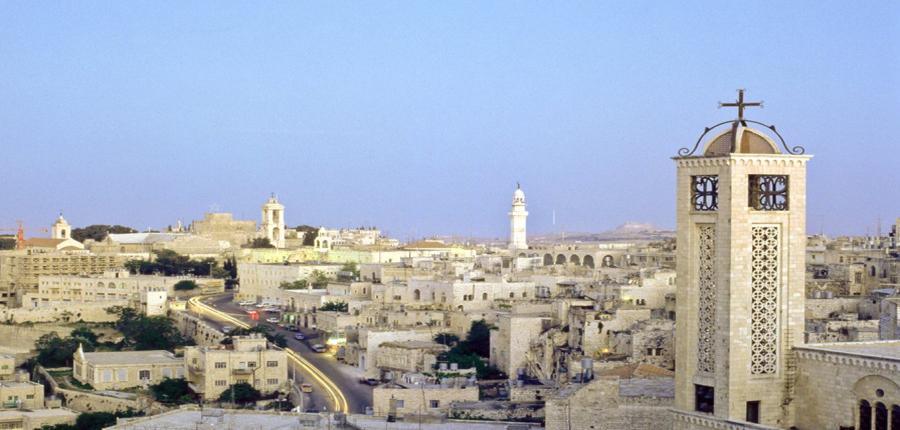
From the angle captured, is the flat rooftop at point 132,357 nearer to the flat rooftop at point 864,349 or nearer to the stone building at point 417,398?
the stone building at point 417,398

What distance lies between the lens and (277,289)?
59562mm

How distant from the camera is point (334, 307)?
51.5 metres

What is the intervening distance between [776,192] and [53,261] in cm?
6083

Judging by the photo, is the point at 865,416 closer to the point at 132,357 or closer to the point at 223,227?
the point at 132,357

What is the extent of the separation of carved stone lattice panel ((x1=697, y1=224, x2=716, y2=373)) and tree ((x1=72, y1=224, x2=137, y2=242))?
85.3m

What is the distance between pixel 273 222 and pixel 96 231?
20241 millimetres

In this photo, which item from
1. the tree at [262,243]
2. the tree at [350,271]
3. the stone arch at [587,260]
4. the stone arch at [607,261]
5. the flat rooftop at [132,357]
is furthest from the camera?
the tree at [262,243]

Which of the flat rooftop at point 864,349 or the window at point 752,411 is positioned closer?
the flat rooftop at point 864,349

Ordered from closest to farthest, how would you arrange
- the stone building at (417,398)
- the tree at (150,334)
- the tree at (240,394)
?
the stone building at (417,398) < the tree at (240,394) < the tree at (150,334)

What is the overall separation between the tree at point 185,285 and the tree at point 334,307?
15.9 metres

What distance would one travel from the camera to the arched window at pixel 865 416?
670 inches

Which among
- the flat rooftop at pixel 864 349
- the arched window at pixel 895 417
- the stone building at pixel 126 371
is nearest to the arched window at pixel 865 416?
the arched window at pixel 895 417

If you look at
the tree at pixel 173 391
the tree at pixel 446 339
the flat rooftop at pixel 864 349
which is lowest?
the tree at pixel 173 391

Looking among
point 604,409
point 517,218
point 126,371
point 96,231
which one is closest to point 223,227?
point 96,231
